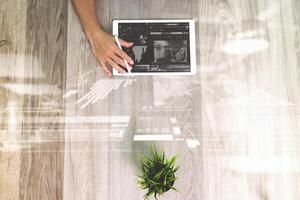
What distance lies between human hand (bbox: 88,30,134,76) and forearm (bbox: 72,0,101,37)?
20 mm

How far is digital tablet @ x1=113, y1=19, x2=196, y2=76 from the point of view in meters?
1.17

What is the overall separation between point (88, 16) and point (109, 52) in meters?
0.16

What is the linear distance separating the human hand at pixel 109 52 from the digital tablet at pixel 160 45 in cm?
3

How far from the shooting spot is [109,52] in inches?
45.3

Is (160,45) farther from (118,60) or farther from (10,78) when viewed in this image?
(10,78)

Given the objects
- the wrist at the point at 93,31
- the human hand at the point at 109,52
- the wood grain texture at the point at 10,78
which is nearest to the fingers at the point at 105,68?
the human hand at the point at 109,52

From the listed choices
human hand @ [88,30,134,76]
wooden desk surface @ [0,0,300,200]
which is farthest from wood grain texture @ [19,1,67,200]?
human hand @ [88,30,134,76]

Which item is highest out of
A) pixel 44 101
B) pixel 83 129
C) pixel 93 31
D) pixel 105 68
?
pixel 93 31

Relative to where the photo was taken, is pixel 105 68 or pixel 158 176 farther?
pixel 105 68

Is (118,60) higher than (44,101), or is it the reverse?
(118,60)

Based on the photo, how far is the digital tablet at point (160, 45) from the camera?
1.17m

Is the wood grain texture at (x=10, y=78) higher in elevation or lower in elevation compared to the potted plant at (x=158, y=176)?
higher

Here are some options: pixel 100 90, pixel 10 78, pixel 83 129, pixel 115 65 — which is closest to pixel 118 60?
pixel 115 65

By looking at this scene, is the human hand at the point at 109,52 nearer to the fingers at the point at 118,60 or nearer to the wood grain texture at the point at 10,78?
the fingers at the point at 118,60
